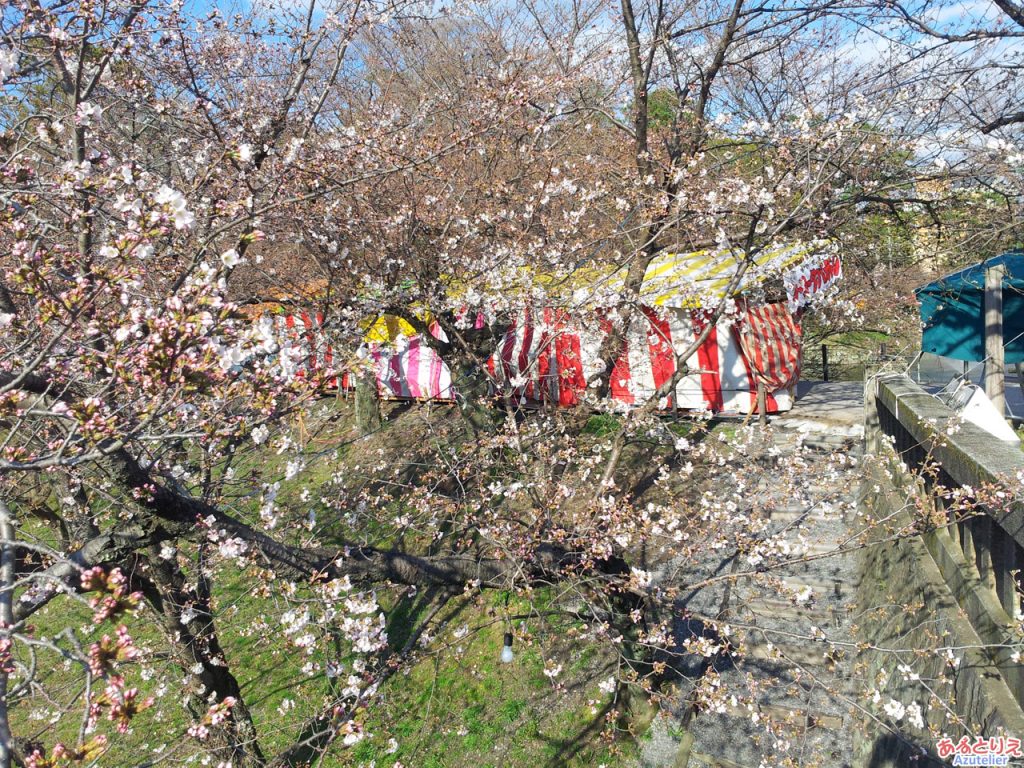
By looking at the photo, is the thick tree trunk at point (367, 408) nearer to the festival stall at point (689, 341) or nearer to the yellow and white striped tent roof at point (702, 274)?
the festival stall at point (689, 341)

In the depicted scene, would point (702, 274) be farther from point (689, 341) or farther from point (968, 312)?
point (968, 312)

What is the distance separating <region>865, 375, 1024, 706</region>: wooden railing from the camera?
3084 millimetres

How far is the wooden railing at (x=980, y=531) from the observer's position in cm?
308

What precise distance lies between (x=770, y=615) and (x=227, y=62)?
9.17m

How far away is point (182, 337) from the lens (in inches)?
99.3

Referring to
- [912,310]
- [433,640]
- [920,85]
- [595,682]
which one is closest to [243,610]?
[433,640]

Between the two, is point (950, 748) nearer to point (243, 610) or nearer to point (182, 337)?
point (182, 337)

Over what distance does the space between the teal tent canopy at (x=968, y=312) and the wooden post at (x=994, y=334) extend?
21 centimetres

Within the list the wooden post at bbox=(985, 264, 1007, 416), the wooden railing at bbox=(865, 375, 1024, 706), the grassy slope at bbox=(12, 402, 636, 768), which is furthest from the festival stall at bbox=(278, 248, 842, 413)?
the wooden railing at bbox=(865, 375, 1024, 706)

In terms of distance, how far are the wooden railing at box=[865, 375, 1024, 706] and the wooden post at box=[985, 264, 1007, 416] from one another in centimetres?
291

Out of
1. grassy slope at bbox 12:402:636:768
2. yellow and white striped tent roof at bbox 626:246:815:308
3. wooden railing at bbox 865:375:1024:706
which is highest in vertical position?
yellow and white striped tent roof at bbox 626:246:815:308

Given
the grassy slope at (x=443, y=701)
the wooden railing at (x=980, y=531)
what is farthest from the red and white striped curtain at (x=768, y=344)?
the grassy slope at (x=443, y=701)

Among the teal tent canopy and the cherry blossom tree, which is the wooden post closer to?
the teal tent canopy

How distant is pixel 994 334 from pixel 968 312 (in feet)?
5.23
